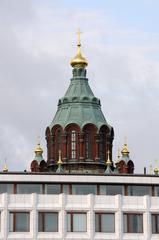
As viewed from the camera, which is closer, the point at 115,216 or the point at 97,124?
the point at 115,216

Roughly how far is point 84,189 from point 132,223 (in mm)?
6620

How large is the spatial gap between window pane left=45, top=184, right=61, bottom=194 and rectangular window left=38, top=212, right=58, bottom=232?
2501 mm

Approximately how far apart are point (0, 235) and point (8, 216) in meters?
2.33

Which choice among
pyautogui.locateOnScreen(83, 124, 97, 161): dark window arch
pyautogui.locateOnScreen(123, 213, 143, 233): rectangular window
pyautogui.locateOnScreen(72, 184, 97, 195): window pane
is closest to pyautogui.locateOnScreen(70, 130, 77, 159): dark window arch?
pyautogui.locateOnScreen(83, 124, 97, 161): dark window arch

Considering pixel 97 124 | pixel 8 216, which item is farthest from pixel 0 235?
pixel 97 124

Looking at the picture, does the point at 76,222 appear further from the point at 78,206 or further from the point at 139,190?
the point at 139,190

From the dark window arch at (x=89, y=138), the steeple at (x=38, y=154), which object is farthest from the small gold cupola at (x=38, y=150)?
the dark window arch at (x=89, y=138)

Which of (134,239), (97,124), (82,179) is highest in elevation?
(97,124)

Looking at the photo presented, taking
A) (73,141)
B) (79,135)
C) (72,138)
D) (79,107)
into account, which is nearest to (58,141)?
(72,138)

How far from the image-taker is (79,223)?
11056cm

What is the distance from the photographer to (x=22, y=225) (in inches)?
4336

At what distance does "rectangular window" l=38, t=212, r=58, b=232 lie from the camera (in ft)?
362

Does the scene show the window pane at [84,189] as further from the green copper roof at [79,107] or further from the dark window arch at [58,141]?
the green copper roof at [79,107]

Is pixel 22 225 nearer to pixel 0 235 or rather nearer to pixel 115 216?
pixel 0 235
